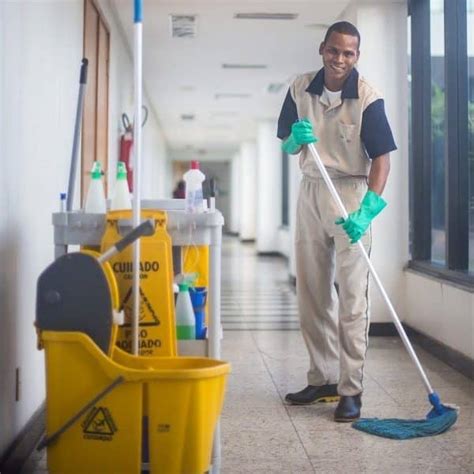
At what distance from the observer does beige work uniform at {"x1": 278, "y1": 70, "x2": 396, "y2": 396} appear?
8.16 ft

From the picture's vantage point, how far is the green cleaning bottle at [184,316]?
1.91 meters

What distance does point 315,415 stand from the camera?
8.29 feet

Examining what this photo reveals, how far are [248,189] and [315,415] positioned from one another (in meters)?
11.9

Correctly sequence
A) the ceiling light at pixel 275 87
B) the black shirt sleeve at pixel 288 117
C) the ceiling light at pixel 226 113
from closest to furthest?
the black shirt sleeve at pixel 288 117
the ceiling light at pixel 275 87
the ceiling light at pixel 226 113

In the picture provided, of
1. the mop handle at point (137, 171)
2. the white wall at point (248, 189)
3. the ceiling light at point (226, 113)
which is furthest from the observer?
the white wall at point (248, 189)

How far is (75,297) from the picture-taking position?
5.24ft

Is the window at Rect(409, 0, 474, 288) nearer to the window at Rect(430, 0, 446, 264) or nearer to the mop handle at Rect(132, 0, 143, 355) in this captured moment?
the window at Rect(430, 0, 446, 264)

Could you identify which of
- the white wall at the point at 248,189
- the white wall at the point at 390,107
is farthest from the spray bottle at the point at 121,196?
the white wall at the point at 248,189

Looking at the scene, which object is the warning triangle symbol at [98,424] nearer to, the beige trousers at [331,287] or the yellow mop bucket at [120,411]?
the yellow mop bucket at [120,411]

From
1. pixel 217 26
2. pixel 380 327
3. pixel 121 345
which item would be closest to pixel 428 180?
pixel 380 327

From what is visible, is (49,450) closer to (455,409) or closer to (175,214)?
(175,214)

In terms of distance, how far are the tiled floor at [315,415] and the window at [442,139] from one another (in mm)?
564

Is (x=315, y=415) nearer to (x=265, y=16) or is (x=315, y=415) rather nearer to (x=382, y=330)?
(x=382, y=330)

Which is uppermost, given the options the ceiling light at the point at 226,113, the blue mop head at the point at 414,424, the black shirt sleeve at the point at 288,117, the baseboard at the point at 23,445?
the ceiling light at the point at 226,113
